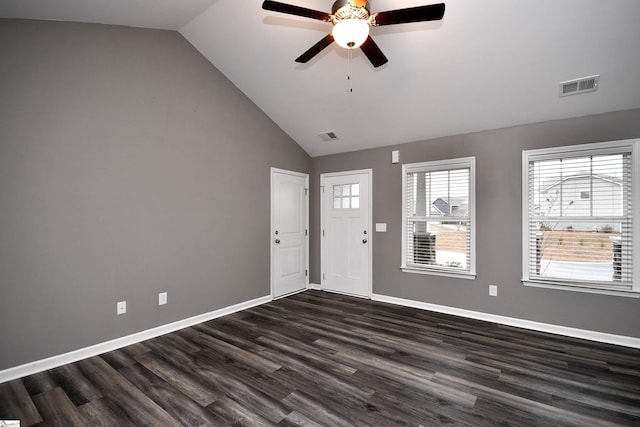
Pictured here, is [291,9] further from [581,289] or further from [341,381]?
[581,289]

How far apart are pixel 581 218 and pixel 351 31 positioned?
129 inches

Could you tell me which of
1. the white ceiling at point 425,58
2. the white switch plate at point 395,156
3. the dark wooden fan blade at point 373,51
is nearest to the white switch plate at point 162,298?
the white ceiling at point 425,58

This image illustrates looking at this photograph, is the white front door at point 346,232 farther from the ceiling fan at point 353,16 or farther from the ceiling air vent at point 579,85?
the ceiling fan at point 353,16

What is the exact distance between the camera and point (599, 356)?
2873 millimetres

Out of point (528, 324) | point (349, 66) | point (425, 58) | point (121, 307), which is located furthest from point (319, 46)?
point (528, 324)

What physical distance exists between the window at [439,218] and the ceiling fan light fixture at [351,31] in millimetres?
2535

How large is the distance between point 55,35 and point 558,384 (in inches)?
208

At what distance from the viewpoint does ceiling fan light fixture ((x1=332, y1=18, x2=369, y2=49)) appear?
211 cm

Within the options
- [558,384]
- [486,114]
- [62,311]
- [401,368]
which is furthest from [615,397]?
[62,311]

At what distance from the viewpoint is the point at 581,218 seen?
3.35 m

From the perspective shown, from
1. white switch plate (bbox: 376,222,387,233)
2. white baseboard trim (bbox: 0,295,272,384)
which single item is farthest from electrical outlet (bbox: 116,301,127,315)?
white switch plate (bbox: 376,222,387,233)

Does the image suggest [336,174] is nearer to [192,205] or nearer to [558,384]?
[192,205]

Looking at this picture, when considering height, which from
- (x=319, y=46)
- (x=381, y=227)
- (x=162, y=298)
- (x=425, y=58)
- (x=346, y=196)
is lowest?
(x=162, y=298)

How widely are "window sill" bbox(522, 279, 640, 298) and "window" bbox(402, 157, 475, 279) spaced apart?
666 mm
